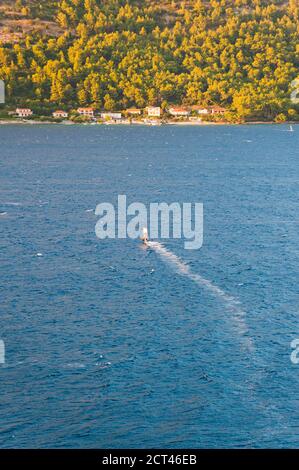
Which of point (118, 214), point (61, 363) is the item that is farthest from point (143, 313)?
point (118, 214)

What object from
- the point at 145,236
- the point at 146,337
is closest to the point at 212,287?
the point at 146,337

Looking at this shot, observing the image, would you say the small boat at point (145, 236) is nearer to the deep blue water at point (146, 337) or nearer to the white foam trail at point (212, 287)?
the white foam trail at point (212, 287)

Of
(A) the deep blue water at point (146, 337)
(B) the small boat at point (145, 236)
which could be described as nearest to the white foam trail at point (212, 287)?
(A) the deep blue water at point (146, 337)

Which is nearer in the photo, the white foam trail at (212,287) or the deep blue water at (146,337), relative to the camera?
the deep blue water at (146,337)

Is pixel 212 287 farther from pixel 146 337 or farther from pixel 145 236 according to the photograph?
pixel 145 236

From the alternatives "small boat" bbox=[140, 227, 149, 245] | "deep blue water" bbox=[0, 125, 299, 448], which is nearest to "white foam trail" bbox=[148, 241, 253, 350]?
"deep blue water" bbox=[0, 125, 299, 448]

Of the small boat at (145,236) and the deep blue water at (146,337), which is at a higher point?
the deep blue water at (146,337)

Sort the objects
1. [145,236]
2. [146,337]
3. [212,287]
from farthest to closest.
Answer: [145,236] → [212,287] → [146,337]
